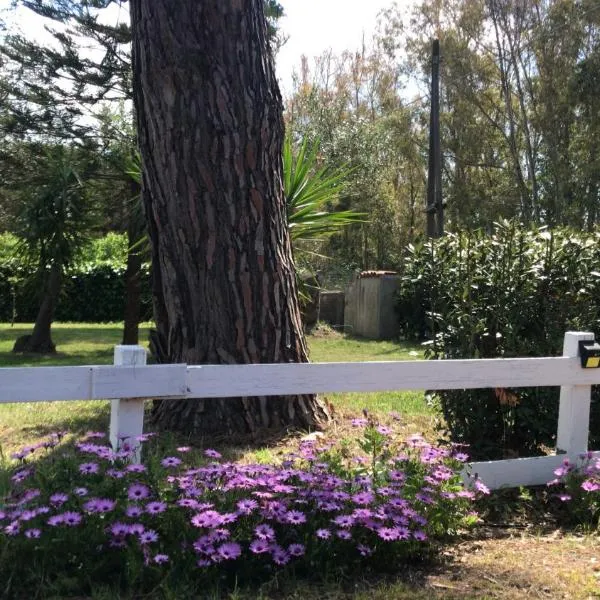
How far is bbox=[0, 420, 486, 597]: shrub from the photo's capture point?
2.69m

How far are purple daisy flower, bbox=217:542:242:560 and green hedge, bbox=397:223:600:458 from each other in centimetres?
254

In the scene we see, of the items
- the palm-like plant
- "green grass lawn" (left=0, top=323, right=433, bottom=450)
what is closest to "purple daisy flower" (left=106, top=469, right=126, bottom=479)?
"green grass lawn" (left=0, top=323, right=433, bottom=450)

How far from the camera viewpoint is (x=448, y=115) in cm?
3550

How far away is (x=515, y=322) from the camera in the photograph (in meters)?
4.89

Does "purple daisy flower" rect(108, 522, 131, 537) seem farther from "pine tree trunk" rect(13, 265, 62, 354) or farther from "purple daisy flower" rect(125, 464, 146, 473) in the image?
"pine tree trunk" rect(13, 265, 62, 354)

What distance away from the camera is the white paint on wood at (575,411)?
169 inches

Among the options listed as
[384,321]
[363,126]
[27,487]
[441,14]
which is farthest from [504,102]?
[27,487]

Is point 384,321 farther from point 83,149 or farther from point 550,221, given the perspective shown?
point 550,221

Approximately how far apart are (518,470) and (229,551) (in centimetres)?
223

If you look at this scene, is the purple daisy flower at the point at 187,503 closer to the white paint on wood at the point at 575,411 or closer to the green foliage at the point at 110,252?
the white paint on wood at the point at 575,411

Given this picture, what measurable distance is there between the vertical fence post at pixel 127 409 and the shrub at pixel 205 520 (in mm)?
129

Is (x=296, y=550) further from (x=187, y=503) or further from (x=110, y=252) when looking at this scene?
(x=110, y=252)

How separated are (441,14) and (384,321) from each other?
77.9 feet

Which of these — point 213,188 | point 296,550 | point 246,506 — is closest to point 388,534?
point 296,550
